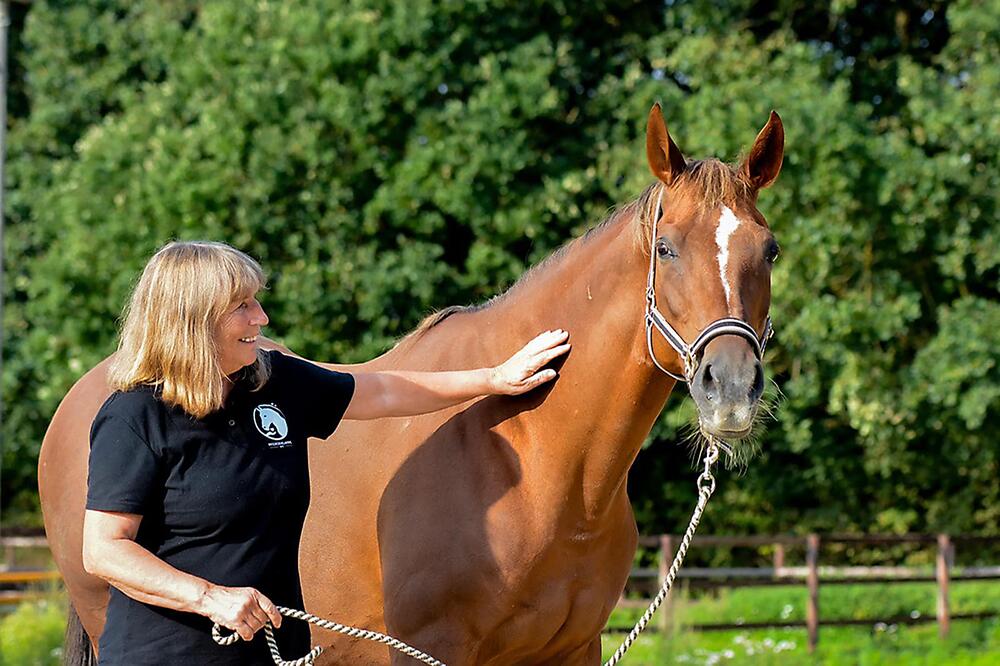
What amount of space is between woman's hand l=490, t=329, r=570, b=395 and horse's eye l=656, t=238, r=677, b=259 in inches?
17.3

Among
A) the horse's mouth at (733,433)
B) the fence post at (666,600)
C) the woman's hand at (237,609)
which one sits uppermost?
the fence post at (666,600)

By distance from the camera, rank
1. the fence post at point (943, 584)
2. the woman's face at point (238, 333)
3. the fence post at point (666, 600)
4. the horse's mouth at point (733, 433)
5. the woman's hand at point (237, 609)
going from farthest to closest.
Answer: the fence post at point (943, 584), the fence post at point (666, 600), the horse's mouth at point (733, 433), the woman's face at point (238, 333), the woman's hand at point (237, 609)

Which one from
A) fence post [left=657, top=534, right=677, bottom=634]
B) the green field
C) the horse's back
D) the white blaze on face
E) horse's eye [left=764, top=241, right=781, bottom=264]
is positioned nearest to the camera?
the white blaze on face

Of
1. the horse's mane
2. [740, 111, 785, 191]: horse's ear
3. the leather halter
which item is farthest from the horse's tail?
[740, 111, 785, 191]: horse's ear

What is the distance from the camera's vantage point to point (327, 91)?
45.7ft

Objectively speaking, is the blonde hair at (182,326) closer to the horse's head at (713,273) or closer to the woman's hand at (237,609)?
the woman's hand at (237,609)

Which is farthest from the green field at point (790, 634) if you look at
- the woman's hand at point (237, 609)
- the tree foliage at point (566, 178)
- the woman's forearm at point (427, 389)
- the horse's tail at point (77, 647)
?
the woman's hand at point (237, 609)

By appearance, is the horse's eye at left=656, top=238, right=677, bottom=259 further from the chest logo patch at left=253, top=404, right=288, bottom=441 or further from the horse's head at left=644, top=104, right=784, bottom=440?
the chest logo patch at left=253, top=404, right=288, bottom=441

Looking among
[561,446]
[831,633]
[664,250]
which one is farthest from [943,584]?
[664,250]

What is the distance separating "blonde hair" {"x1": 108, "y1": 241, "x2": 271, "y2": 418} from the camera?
3008 millimetres

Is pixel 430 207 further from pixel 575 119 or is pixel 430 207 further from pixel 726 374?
pixel 726 374

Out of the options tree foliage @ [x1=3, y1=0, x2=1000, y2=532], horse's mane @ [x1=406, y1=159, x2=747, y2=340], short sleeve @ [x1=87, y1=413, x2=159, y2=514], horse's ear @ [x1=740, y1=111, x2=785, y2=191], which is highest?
tree foliage @ [x1=3, y1=0, x2=1000, y2=532]

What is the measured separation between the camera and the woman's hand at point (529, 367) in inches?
148

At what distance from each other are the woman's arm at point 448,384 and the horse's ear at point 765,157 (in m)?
0.73
